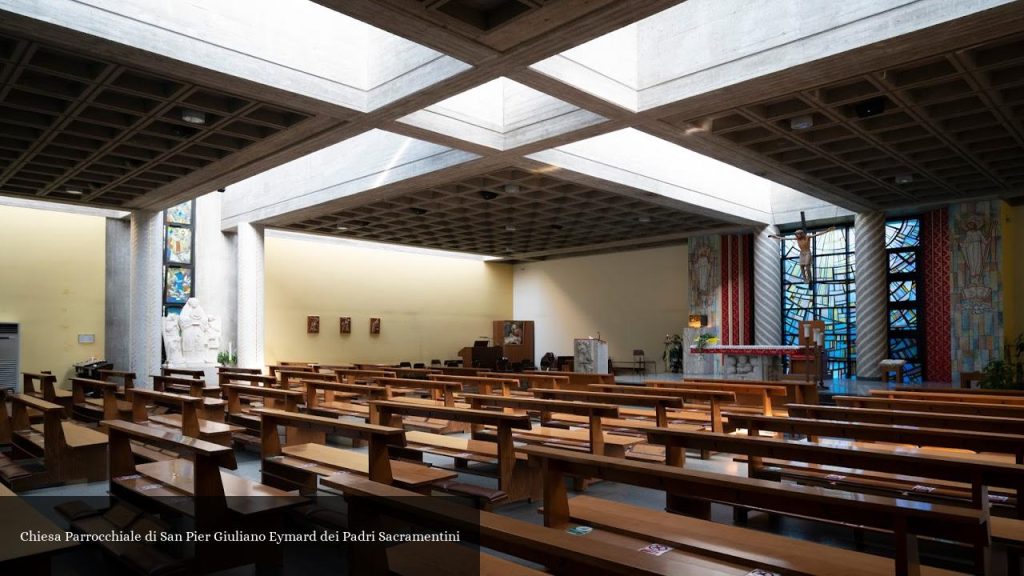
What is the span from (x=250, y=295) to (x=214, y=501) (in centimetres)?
1331

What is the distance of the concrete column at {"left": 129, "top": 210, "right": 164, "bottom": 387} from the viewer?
1362cm

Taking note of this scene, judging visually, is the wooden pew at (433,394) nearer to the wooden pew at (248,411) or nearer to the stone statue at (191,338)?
the wooden pew at (248,411)

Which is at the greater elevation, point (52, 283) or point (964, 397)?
point (52, 283)

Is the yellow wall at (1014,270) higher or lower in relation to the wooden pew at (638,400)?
higher

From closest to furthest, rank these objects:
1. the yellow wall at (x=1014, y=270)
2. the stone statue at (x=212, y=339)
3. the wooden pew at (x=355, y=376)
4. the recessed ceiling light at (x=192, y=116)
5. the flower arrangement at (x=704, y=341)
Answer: the recessed ceiling light at (x=192, y=116), the wooden pew at (x=355, y=376), the yellow wall at (x=1014, y=270), the stone statue at (x=212, y=339), the flower arrangement at (x=704, y=341)

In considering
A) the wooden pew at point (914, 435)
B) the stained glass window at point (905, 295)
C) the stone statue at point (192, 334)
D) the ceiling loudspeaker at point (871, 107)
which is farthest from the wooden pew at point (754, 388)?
the stone statue at point (192, 334)

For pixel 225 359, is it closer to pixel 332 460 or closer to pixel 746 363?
pixel 746 363

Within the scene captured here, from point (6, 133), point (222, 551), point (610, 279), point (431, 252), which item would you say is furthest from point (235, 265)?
point (222, 551)

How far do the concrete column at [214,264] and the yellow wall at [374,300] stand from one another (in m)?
1.24

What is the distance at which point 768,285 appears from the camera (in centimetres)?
1656

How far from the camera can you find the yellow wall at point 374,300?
19.3m

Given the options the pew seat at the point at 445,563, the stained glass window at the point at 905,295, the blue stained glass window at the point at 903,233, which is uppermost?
the blue stained glass window at the point at 903,233

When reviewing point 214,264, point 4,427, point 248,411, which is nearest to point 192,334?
point 214,264

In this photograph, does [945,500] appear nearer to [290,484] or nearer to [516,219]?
[290,484]
